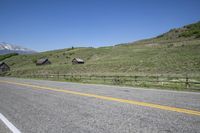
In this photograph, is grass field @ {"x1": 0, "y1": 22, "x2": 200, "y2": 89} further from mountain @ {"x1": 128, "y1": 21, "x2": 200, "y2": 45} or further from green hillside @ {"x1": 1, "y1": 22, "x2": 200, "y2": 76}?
mountain @ {"x1": 128, "y1": 21, "x2": 200, "y2": 45}

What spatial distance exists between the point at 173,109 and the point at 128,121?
207cm

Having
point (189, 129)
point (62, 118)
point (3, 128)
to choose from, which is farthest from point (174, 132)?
point (3, 128)

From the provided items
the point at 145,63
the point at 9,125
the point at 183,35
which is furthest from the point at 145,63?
the point at 183,35

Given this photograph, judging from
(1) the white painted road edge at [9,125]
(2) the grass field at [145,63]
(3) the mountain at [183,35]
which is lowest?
(1) the white painted road edge at [9,125]

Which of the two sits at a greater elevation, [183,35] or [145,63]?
[183,35]

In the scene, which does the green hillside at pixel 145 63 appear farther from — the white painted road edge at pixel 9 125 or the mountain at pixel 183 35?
the white painted road edge at pixel 9 125

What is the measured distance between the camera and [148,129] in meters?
4.97

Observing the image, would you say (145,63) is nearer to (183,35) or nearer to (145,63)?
(145,63)

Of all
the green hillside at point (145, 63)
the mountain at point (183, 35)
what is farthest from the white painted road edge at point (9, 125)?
the mountain at point (183, 35)

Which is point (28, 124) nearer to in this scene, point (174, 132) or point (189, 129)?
point (174, 132)

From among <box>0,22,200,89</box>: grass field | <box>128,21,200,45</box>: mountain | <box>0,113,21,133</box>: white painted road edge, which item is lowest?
<box>0,113,21,133</box>: white painted road edge

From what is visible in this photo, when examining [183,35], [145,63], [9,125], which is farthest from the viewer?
[183,35]

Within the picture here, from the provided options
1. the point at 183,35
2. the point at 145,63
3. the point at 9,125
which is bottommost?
the point at 9,125

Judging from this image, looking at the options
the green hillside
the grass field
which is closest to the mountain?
the green hillside
